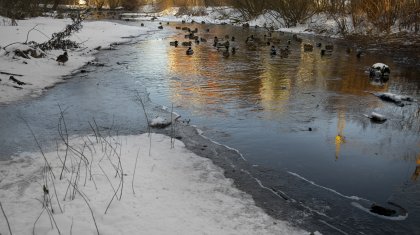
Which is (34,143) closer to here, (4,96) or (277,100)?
(4,96)

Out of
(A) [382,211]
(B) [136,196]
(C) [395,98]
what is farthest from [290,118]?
(B) [136,196]

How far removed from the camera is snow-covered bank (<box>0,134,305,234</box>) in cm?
407

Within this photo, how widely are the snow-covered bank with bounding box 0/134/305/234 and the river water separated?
0.65 m

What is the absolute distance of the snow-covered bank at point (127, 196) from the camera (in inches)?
160

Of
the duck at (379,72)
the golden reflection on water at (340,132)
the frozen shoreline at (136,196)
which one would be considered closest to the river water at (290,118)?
the golden reflection on water at (340,132)

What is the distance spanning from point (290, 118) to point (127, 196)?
465 cm

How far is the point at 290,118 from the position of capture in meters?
8.35

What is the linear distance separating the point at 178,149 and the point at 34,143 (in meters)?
2.49

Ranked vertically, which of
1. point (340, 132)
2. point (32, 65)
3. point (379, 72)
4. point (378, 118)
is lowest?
point (340, 132)

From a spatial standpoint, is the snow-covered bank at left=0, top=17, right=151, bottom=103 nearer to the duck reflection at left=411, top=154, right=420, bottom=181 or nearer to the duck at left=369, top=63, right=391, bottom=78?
the duck reflection at left=411, top=154, right=420, bottom=181

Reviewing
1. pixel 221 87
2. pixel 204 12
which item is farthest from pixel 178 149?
pixel 204 12

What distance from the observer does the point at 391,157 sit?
637 cm

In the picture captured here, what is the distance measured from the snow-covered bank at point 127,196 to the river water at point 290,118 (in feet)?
2.13

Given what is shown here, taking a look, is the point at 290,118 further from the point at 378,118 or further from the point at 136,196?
the point at 136,196
